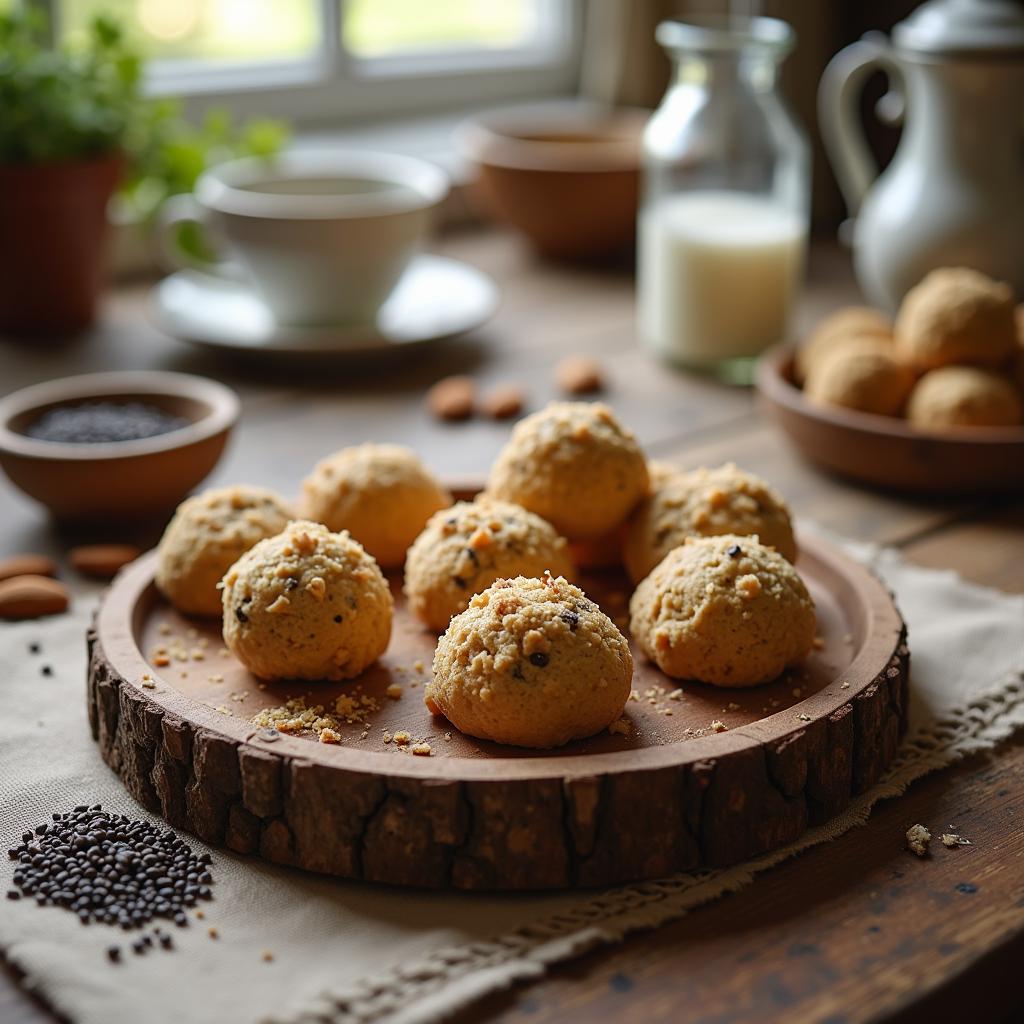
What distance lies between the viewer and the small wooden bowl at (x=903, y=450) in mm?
1492

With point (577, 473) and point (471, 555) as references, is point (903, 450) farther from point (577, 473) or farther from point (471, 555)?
point (471, 555)

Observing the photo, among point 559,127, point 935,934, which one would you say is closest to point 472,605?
point 935,934

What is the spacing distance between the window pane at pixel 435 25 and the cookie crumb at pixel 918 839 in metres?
2.17

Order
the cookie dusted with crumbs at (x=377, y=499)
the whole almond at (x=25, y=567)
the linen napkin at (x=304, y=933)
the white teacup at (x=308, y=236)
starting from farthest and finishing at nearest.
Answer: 1. the white teacup at (x=308, y=236)
2. the whole almond at (x=25, y=567)
3. the cookie dusted with crumbs at (x=377, y=499)
4. the linen napkin at (x=304, y=933)

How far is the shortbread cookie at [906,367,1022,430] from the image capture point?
4.91 ft

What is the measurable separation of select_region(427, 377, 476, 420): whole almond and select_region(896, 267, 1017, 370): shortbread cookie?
1.85 feet

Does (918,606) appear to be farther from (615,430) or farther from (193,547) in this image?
(193,547)

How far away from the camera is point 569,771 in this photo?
86 centimetres

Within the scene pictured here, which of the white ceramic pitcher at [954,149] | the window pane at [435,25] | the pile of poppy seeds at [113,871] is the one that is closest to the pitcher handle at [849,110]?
the white ceramic pitcher at [954,149]

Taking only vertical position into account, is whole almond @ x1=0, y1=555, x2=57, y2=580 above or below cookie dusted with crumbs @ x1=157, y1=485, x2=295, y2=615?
below

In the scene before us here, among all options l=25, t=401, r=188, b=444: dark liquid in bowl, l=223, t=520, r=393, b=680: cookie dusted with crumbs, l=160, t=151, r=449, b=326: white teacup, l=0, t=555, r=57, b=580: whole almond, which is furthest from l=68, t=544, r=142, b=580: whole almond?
l=160, t=151, r=449, b=326: white teacup

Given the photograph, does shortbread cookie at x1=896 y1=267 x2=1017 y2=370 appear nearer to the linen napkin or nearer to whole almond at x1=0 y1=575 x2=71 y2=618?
the linen napkin

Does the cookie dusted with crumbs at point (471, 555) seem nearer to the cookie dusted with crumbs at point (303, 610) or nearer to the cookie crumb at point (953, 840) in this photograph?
the cookie dusted with crumbs at point (303, 610)

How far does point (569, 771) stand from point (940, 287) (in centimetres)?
92
